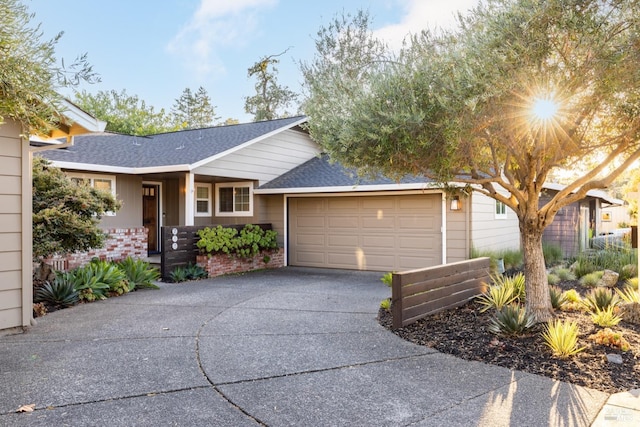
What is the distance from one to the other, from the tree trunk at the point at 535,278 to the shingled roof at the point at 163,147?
7743mm

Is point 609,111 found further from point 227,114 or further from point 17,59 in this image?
point 227,114

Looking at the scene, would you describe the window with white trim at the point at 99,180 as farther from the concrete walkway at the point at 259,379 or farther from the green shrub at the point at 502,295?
the green shrub at the point at 502,295

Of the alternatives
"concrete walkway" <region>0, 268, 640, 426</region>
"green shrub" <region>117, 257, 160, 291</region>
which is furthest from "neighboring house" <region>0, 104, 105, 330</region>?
"green shrub" <region>117, 257, 160, 291</region>

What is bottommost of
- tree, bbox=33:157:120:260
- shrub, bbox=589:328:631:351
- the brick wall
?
shrub, bbox=589:328:631:351

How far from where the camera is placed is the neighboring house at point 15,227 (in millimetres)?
5945

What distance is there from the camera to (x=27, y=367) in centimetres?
462

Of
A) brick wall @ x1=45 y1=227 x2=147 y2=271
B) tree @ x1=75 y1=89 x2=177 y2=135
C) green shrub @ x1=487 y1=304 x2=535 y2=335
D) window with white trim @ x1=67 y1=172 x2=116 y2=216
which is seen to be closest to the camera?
green shrub @ x1=487 y1=304 x2=535 y2=335

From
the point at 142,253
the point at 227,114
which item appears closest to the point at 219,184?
the point at 142,253

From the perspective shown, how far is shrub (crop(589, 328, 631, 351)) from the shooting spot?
5059 mm

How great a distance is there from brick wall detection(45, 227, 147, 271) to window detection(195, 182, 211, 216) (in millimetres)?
2153

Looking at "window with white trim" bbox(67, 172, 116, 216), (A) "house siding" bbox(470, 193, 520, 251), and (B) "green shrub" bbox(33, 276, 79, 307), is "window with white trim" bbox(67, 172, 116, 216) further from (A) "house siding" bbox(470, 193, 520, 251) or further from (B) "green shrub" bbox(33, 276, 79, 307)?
(A) "house siding" bbox(470, 193, 520, 251)

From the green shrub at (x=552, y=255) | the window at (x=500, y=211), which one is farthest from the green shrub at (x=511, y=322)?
the green shrub at (x=552, y=255)

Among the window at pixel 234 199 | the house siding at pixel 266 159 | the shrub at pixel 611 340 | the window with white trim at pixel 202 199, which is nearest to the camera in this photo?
the shrub at pixel 611 340

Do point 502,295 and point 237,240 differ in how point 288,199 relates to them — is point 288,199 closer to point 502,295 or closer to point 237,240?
point 237,240
